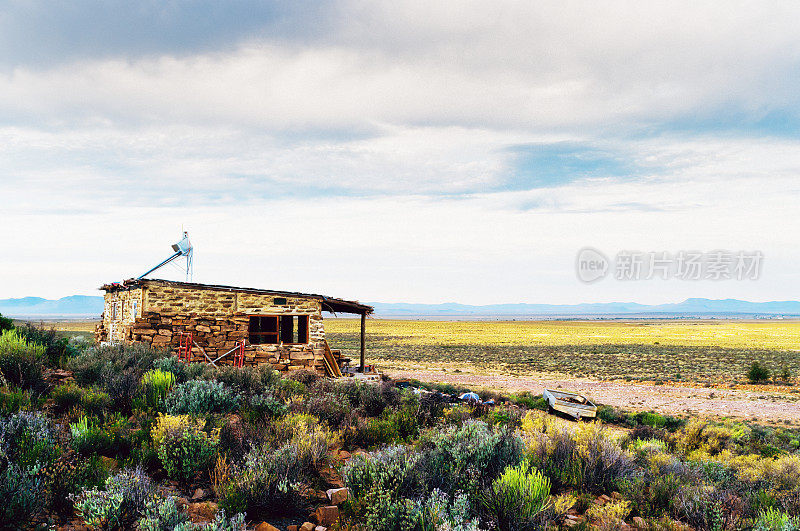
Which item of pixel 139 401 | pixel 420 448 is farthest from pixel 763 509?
pixel 139 401

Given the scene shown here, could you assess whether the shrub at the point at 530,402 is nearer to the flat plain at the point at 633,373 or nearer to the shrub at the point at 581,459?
the flat plain at the point at 633,373

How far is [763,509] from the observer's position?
5.88 m

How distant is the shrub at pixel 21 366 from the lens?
25.9 ft

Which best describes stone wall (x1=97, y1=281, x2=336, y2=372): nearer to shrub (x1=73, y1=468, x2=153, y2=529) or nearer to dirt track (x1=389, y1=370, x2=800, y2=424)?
dirt track (x1=389, y1=370, x2=800, y2=424)

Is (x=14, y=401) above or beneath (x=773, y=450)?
above

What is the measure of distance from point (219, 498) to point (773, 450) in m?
14.8

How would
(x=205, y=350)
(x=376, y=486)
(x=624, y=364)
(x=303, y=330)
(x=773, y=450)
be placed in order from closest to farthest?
1. (x=376, y=486)
2. (x=773, y=450)
3. (x=205, y=350)
4. (x=303, y=330)
5. (x=624, y=364)

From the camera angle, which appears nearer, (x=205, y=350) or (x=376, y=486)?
(x=376, y=486)

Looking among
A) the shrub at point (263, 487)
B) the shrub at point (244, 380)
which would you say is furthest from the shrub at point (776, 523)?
the shrub at point (244, 380)

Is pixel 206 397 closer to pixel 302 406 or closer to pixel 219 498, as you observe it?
pixel 302 406

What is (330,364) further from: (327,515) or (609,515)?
(609,515)

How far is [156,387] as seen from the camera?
832 cm

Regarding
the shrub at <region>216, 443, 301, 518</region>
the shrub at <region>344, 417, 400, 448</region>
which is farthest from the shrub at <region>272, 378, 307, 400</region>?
the shrub at <region>216, 443, 301, 518</region>

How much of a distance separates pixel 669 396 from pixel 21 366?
2483 centimetres
